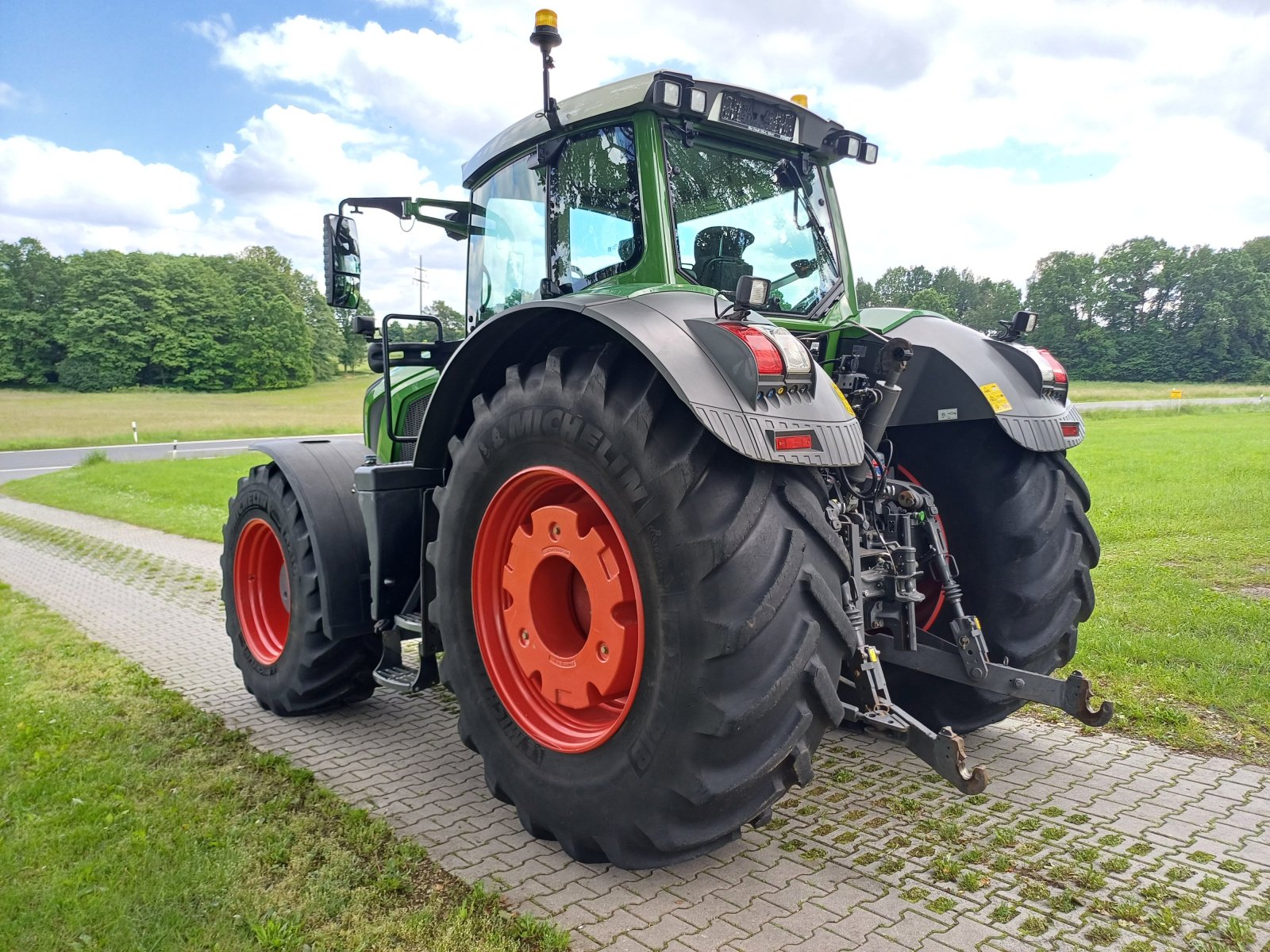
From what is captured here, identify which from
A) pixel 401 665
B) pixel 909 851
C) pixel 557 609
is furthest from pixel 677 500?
pixel 401 665

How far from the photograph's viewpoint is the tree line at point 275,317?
50.9 meters

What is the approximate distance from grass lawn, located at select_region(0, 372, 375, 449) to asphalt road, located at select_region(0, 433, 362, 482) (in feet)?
4.48

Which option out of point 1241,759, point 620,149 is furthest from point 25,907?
point 1241,759

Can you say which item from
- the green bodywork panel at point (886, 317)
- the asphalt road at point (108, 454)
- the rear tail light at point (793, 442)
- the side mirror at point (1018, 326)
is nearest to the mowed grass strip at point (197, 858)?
the rear tail light at point (793, 442)

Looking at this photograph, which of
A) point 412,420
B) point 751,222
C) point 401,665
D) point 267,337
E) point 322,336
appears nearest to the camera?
point 751,222

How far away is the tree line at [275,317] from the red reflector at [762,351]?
4730cm

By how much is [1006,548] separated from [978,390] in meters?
0.65

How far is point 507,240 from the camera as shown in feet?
13.1

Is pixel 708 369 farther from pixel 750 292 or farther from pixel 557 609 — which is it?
pixel 557 609

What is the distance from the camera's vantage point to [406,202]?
443cm

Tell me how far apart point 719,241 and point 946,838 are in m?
2.35

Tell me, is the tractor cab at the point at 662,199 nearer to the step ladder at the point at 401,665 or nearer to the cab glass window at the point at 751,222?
the cab glass window at the point at 751,222

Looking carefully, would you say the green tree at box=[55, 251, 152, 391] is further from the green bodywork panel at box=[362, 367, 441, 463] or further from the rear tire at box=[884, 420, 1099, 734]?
the rear tire at box=[884, 420, 1099, 734]

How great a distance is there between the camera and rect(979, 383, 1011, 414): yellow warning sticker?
328cm
